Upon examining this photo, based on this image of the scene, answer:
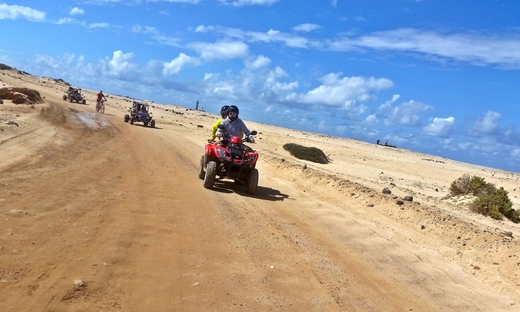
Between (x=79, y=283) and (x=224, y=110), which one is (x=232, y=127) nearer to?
(x=224, y=110)

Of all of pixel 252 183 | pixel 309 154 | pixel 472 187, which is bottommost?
pixel 252 183

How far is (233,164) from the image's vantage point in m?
11.6

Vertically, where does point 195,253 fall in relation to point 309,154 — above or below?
below

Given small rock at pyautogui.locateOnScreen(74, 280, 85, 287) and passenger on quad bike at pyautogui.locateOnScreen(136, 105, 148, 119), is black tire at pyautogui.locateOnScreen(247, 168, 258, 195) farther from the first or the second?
passenger on quad bike at pyautogui.locateOnScreen(136, 105, 148, 119)

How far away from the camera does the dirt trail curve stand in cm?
483

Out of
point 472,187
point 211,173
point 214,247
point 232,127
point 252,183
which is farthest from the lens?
point 472,187

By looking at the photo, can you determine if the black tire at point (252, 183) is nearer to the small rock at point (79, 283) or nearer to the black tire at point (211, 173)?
the black tire at point (211, 173)

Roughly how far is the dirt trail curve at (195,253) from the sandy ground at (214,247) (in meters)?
0.02

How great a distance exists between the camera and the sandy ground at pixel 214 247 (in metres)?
4.91

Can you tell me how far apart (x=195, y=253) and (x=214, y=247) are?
18.1 inches

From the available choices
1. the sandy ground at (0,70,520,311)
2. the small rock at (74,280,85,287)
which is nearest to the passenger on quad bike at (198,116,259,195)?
the sandy ground at (0,70,520,311)

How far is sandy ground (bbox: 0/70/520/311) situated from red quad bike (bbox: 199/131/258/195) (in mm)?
363

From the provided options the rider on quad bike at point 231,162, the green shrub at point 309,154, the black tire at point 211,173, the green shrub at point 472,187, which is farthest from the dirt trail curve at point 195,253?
the green shrub at point 309,154

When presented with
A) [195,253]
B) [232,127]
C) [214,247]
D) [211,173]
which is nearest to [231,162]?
[211,173]
